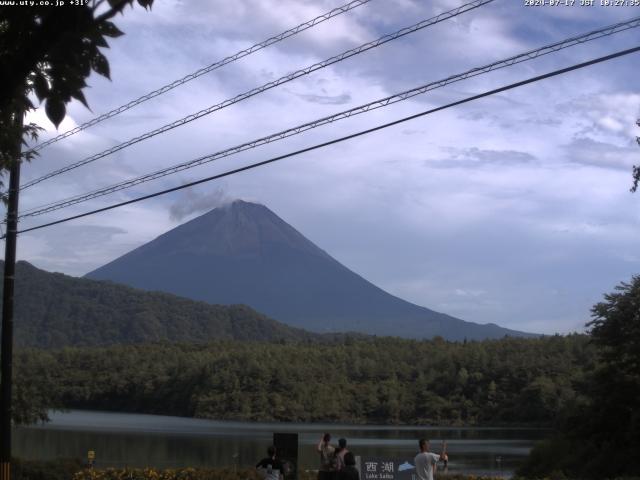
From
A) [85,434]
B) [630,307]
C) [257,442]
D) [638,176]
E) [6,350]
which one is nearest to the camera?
[638,176]

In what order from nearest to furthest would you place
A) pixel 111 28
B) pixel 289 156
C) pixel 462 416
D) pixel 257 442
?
pixel 111 28, pixel 289 156, pixel 257 442, pixel 462 416

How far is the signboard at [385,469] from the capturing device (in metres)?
18.5

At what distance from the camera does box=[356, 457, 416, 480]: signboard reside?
730 inches

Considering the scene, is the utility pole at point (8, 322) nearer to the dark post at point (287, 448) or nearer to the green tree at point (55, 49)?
the dark post at point (287, 448)

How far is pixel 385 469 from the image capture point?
61.7ft

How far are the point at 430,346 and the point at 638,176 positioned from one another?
129931 millimetres

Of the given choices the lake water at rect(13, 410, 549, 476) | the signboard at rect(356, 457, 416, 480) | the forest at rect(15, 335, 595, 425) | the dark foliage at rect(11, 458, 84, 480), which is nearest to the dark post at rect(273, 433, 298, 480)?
the signboard at rect(356, 457, 416, 480)

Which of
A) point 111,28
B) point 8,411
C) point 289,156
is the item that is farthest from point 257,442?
point 111,28

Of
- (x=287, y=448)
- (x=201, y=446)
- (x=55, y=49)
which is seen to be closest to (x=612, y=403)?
(x=287, y=448)

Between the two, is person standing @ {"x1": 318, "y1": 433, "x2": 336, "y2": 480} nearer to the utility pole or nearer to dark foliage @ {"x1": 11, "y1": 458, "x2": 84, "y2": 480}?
the utility pole

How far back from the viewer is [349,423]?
112m

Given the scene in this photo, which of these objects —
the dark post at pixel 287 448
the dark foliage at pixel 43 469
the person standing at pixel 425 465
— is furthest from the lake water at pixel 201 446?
the person standing at pixel 425 465

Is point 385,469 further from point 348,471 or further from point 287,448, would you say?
point 348,471

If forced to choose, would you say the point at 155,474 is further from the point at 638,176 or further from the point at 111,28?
the point at 111,28
